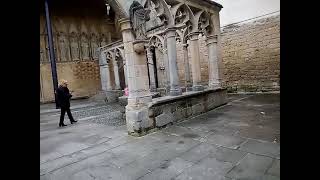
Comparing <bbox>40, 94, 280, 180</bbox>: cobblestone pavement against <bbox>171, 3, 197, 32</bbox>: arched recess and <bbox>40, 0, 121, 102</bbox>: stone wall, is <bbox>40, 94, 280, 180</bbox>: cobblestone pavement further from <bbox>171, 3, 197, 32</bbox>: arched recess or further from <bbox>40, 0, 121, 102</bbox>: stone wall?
<bbox>40, 0, 121, 102</bbox>: stone wall

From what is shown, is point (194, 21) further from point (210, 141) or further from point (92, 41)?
point (92, 41)

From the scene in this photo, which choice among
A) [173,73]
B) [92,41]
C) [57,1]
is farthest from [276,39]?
[57,1]

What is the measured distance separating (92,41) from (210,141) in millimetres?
13700

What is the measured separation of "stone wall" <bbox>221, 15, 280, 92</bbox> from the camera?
9.60 metres

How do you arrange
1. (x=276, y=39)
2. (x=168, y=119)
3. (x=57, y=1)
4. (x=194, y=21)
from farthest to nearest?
(x=57, y=1) < (x=276, y=39) < (x=194, y=21) < (x=168, y=119)

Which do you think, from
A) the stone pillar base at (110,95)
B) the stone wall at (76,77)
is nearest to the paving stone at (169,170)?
the stone pillar base at (110,95)

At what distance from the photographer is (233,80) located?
11.1 meters

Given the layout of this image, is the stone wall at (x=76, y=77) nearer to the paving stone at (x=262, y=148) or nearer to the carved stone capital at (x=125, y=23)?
the carved stone capital at (x=125, y=23)

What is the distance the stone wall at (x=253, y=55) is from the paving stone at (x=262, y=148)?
22.7ft

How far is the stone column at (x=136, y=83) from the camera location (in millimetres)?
4648

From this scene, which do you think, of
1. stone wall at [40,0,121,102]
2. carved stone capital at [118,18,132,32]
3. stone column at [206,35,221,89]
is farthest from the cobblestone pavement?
stone wall at [40,0,121,102]

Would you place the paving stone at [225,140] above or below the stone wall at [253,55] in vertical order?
below

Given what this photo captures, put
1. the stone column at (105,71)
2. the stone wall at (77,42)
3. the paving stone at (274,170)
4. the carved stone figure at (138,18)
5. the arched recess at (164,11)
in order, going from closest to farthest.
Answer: the paving stone at (274,170)
the carved stone figure at (138,18)
the arched recess at (164,11)
the stone column at (105,71)
the stone wall at (77,42)

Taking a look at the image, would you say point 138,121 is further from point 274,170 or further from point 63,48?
point 63,48
